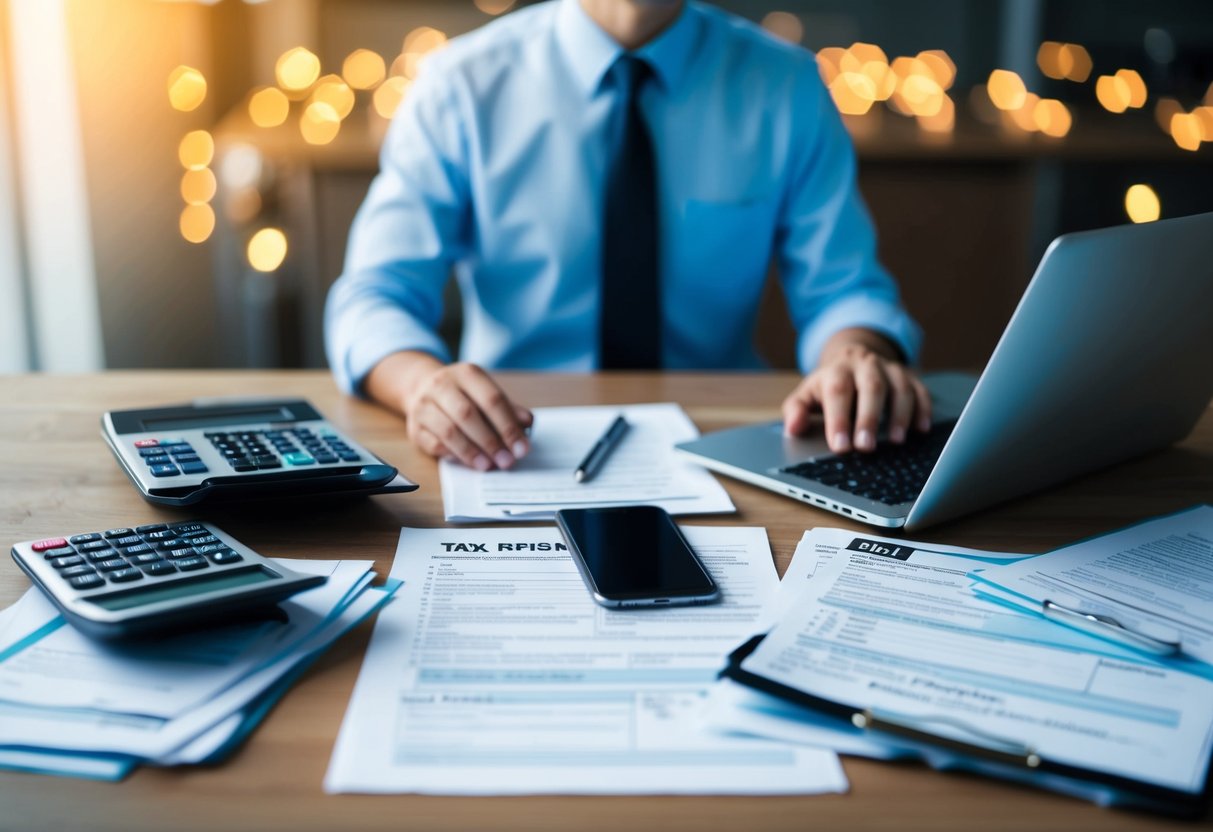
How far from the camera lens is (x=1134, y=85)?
3.03 m

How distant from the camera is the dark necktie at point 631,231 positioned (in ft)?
4.28

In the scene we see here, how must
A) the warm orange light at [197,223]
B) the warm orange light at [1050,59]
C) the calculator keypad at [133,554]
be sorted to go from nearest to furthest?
the calculator keypad at [133,554] → the warm orange light at [197,223] → the warm orange light at [1050,59]

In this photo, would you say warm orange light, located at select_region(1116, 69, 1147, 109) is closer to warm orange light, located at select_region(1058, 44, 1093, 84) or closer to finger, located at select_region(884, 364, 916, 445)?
warm orange light, located at select_region(1058, 44, 1093, 84)

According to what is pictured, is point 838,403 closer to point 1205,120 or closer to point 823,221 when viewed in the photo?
point 823,221

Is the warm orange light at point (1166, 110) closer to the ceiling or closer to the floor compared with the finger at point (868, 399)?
closer to the ceiling

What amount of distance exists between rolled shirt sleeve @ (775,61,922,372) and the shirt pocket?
0.05 meters

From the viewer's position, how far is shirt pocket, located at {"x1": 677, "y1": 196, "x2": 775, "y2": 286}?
1.40 m

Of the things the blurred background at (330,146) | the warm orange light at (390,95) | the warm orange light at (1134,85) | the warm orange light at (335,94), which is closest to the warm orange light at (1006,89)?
the blurred background at (330,146)

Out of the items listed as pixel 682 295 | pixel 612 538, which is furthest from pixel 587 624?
pixel 682 295

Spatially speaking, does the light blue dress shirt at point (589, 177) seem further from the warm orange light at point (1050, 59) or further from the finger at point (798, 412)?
the warm orange light at point (1050, 59)

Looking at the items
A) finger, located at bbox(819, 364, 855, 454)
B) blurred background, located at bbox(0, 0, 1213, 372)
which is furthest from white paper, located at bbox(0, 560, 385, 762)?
blurred background, located at bbox(0, 0, 1213, 372)

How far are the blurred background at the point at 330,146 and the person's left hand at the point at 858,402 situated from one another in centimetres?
146

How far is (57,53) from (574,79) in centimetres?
106

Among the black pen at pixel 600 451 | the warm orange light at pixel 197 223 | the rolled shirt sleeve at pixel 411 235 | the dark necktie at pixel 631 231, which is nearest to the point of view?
the black pen at pixel 600 451
